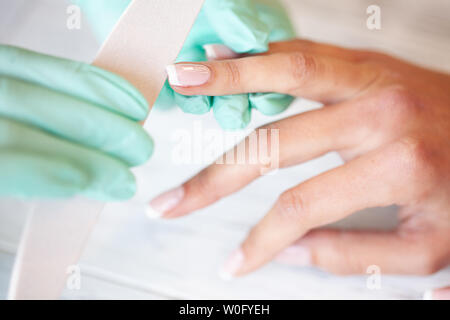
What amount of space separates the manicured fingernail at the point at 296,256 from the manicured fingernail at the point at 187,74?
12.5 inches

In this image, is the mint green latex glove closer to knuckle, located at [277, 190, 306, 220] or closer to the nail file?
the nail file

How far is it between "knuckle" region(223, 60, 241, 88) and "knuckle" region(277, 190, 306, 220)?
0.66 ft

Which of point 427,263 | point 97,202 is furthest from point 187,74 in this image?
point 427,263

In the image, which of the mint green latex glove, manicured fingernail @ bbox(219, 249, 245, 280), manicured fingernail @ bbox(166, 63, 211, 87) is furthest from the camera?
manicured fingernail @ bbox(219, 249, 245, 280)

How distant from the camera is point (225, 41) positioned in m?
0.63

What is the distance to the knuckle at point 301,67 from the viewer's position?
62cm

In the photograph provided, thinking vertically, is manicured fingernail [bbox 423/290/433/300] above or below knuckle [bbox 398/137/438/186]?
below

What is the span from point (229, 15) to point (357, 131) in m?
0.29

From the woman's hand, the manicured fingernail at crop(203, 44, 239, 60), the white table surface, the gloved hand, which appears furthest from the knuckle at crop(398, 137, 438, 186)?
the manicured fingernail at crop(203, 44, 239, 60)

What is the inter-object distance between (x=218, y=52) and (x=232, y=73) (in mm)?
93

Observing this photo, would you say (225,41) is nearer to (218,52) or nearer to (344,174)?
(218,52)

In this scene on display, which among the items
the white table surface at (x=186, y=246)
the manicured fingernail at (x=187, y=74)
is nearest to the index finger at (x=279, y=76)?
the manicured fingernail at (x=187, y=74)

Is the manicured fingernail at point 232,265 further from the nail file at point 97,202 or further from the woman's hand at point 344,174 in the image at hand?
the nail file at point 97,202

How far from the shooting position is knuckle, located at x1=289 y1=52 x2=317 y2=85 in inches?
24.5
